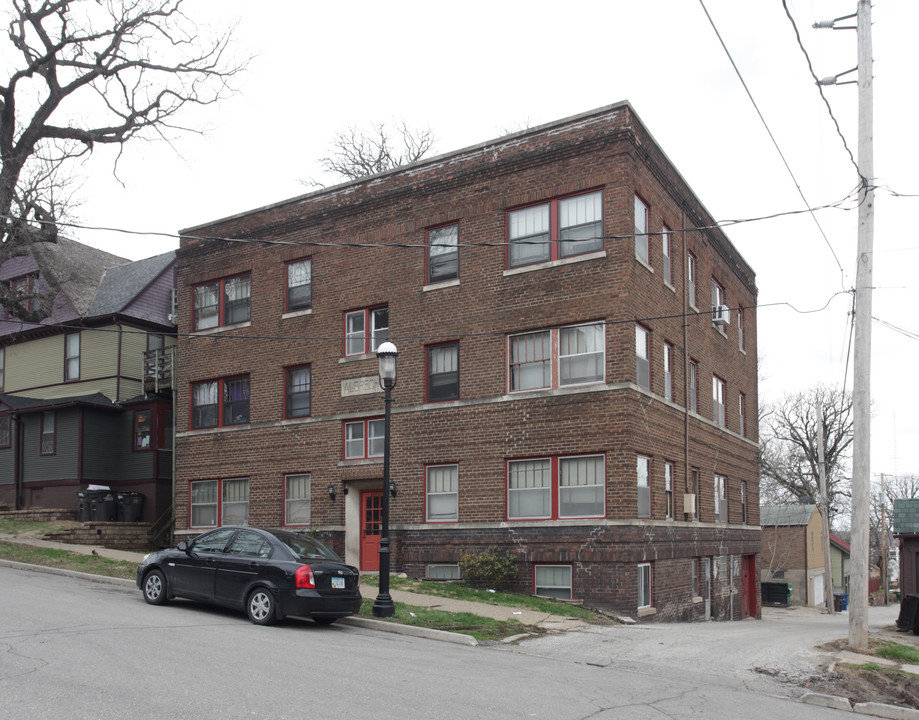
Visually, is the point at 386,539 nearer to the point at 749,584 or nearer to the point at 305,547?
the point at 305,547

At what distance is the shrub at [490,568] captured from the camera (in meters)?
19.9

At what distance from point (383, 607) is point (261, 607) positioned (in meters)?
2.25

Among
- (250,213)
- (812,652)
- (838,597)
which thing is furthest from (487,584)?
(838,597)

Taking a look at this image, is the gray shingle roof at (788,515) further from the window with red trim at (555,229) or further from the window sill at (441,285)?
Answer: the window with red trim at (555,229)

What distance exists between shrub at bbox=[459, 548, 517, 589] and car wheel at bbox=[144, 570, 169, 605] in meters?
7.24

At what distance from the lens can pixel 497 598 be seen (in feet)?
59.6

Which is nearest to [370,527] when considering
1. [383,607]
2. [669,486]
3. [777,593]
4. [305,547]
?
[669,486]

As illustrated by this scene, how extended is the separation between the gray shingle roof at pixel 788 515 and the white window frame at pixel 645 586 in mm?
30839

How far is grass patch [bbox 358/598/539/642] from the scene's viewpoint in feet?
47.2

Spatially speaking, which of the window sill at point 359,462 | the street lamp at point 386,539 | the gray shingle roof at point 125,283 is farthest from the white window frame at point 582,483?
the gray shingle roof at point 125,283

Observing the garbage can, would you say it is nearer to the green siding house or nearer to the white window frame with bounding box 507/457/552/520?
the green siding house

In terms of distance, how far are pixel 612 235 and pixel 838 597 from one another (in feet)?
128

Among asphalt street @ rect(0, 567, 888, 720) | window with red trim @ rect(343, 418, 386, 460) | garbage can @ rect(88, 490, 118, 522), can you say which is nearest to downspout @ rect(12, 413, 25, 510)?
garbage can @ rect(88, 490, 118, 522)

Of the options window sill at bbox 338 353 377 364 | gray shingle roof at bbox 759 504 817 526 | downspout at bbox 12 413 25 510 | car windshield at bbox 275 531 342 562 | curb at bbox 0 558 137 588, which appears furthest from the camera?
gray shingle roof at bbox 759 504 817 526
